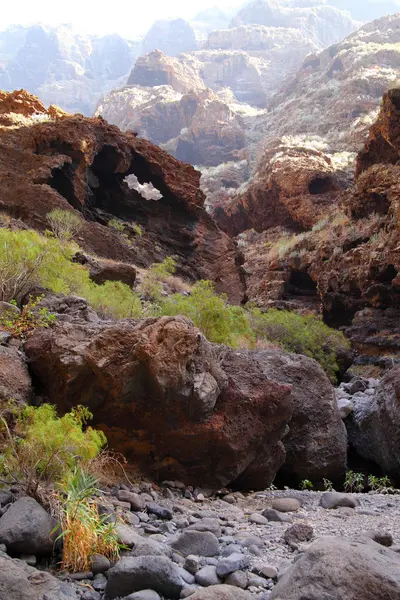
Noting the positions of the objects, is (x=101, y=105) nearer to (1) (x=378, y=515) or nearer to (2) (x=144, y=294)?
(2) (x=144, y=294)

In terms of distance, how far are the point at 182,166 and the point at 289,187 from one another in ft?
33.1

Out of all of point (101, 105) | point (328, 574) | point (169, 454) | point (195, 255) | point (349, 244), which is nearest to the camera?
point (328, 574)

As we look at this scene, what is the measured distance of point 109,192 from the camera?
2100 centimetres

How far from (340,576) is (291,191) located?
28403 mm

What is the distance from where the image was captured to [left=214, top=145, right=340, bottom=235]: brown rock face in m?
28.4

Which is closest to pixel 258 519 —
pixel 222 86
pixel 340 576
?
pixel 340 576

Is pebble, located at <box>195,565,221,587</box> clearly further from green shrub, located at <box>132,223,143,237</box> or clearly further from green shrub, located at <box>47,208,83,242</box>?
green shrub, located at <box>132,223,143,237</box>

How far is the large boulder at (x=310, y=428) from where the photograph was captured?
6301 mm

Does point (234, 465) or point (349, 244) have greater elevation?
point (349, 244)

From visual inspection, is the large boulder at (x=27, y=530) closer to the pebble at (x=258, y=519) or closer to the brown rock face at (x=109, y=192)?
the pebble at (x=258, y=519)

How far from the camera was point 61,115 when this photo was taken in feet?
63.6

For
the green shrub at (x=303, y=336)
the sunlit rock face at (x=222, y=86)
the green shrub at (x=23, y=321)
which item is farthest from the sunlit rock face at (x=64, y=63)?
the green shrub at (x=23, y=321)

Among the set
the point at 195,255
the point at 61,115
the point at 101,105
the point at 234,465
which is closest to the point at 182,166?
the point at 195,255

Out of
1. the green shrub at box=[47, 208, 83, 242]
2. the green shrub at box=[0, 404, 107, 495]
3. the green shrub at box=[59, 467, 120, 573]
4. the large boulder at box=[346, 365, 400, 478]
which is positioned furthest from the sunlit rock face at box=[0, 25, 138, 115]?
the green shrub at box=[59, 467, 120, 573]
